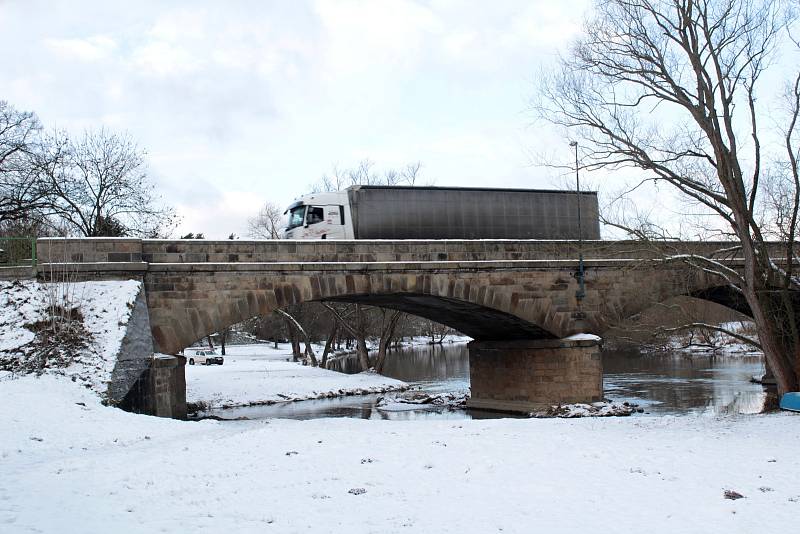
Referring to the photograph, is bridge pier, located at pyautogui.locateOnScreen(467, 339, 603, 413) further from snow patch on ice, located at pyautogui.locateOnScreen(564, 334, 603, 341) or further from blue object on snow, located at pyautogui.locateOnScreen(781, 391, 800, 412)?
blue object on snow, located at pyautogui.locateOnScreen(781, 391, 800, 412)

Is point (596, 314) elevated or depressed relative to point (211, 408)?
elevated

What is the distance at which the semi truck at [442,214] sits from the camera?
20.3 meters

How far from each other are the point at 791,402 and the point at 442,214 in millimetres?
10139

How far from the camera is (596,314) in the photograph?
20.7 m

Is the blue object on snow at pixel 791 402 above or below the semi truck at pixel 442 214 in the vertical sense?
below

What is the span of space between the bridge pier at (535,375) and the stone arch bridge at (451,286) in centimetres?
4

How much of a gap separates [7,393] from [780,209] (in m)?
15.4

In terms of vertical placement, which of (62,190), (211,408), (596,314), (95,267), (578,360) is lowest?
(211,408)

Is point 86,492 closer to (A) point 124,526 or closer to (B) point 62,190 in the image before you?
(A) point 124,526

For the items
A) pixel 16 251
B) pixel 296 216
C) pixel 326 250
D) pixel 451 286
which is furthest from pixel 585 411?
pixel 16 251

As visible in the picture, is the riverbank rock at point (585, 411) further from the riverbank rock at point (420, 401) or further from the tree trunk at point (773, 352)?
the riverbank rock at point (420, 401)

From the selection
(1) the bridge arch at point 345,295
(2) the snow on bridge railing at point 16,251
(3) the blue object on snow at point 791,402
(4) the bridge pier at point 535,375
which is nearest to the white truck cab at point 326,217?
(1) the bridge arch at point 345,295

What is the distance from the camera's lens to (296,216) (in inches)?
837

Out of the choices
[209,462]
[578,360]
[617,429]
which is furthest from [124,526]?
[578,360]
